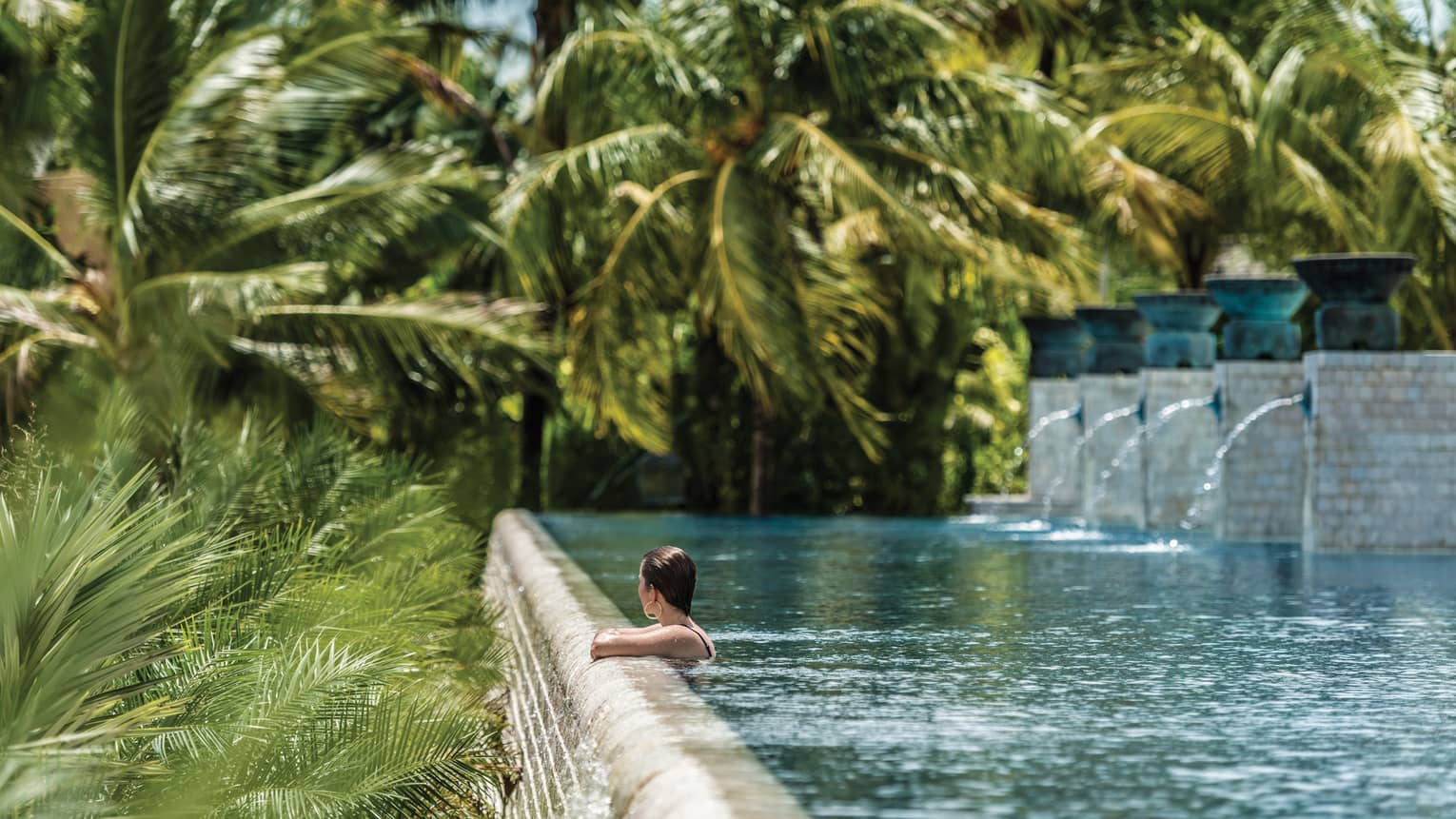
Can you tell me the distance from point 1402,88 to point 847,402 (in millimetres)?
5994

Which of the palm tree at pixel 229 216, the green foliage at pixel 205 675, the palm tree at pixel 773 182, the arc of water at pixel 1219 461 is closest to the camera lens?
the green foliage at pixel 205 675

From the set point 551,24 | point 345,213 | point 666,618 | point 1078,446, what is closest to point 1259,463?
point 1078,446

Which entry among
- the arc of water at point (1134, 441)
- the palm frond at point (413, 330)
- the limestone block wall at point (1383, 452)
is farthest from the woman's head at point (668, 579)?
the palm frond at point (413, 330)

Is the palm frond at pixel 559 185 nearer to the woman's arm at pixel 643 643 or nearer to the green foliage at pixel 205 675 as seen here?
the green foliage at pixel 205 675

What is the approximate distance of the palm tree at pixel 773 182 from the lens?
18609 millimetres

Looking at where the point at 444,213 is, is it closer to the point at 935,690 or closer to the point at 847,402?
the point at 847,402

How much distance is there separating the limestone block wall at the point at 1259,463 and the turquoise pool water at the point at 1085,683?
2876 millimetres

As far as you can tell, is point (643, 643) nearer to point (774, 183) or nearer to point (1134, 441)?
point (1134, 441)

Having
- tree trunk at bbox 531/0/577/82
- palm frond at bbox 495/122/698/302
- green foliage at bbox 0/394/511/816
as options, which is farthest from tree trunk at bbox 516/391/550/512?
green foliage at bbox 0/394/511/816

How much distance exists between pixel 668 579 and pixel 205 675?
1.42 meters

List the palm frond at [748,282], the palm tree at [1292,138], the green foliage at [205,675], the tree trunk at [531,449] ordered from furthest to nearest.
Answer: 1. the tree trunk at [531,449]
2. the palm frond at [748,282]
3. the palm tree at [1292,138]
4. the green foliage at [205,675]

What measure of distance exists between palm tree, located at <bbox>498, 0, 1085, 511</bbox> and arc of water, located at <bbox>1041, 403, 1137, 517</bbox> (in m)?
1.64

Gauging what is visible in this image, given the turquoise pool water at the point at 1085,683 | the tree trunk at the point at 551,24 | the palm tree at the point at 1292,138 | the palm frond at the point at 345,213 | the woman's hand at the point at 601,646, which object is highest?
the tree trunk at the point at 551,24

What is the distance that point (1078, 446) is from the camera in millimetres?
18578
